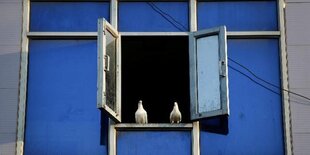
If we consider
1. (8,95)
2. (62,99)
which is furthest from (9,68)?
(62,99)

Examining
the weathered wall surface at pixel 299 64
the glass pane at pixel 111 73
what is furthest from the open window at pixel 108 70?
the weathered wall surface at pixel 299 64

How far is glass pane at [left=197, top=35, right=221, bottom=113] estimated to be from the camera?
11836 mm

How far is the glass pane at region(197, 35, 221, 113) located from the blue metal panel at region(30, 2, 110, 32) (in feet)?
5.16

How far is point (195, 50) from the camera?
12258mm

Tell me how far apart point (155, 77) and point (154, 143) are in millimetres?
3592

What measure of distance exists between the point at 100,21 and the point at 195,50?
1.54 meters

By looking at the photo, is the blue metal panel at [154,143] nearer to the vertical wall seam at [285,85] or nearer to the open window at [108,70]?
the open window at [108,70]

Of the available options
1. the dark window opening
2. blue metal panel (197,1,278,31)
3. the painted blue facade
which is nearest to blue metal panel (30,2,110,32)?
the painted blue facade

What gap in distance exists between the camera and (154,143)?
11.9 meters

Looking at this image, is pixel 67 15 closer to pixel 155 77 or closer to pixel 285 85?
pixel 155 77

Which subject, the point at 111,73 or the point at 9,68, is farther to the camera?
the point at 9,68

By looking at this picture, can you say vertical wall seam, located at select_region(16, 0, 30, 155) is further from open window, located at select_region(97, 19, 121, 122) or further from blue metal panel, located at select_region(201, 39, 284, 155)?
blue metal panel, located at select_region(201, 39, 284, 155)

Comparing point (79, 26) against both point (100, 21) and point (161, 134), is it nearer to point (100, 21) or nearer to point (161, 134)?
point (100, 21)

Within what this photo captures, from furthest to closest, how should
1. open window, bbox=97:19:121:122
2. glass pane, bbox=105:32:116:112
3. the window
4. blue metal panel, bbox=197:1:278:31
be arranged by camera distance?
blue metal panel, bbox=197:1:278:31
glass pane, bbox=105:32:116:112
the window
open window, bbox=97:19:121:122
